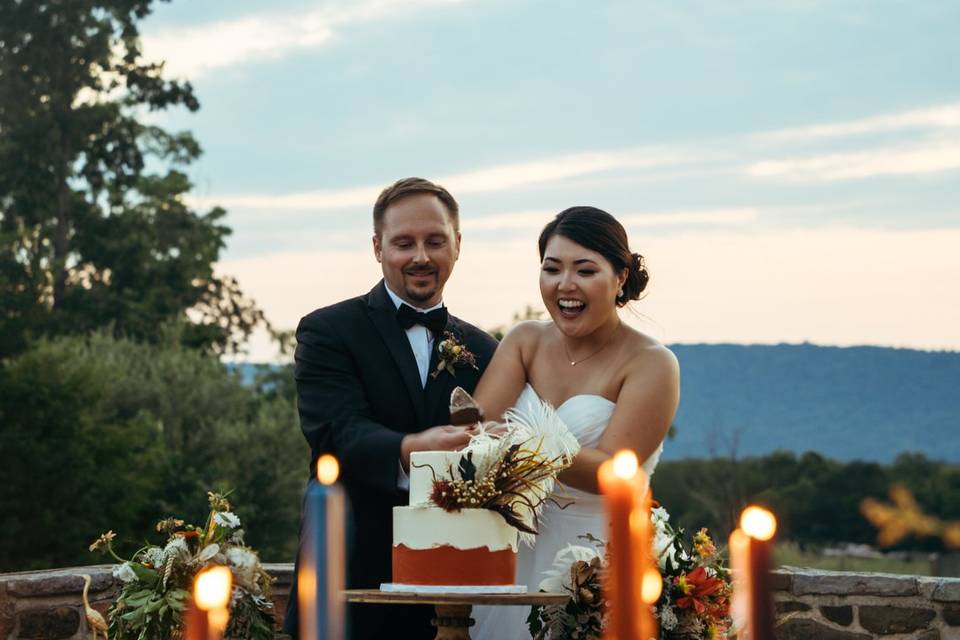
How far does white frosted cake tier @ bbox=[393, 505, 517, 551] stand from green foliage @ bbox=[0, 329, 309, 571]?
88.3 ft

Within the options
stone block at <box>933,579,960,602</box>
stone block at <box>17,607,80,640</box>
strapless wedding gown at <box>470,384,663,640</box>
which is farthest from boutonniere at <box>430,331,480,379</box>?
stone block at <box>933,579,960,602</box>

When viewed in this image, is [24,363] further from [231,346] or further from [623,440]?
[623,440]

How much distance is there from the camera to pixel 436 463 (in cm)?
460

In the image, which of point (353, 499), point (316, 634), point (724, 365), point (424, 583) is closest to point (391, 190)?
point (353, 499)

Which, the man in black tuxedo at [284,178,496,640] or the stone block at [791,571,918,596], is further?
the stone block at [791,571,918,596]

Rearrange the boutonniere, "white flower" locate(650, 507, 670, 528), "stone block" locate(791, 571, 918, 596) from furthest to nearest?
"stone block" locate(791, 571, 918, 596), the boutonniere, "white flower" locate(650, 507, 670, 528)

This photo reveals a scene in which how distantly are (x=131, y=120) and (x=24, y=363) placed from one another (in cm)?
985

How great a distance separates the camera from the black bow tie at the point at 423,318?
5.75m

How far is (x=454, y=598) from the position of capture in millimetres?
4324

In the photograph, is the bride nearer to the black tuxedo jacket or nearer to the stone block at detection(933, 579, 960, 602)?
the black tuxedo jacket

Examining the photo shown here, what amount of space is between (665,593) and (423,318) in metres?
1.44

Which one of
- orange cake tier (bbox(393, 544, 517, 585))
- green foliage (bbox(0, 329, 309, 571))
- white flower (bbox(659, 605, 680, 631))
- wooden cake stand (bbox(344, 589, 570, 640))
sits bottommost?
white flower (bbox(659, 605, 680, 631))

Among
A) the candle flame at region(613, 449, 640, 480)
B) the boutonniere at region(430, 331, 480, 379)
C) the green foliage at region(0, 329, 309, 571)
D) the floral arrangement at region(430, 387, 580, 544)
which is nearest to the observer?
the candle flame at region(613, 449, 640, 480)

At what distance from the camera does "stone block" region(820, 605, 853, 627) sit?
8.29 m
